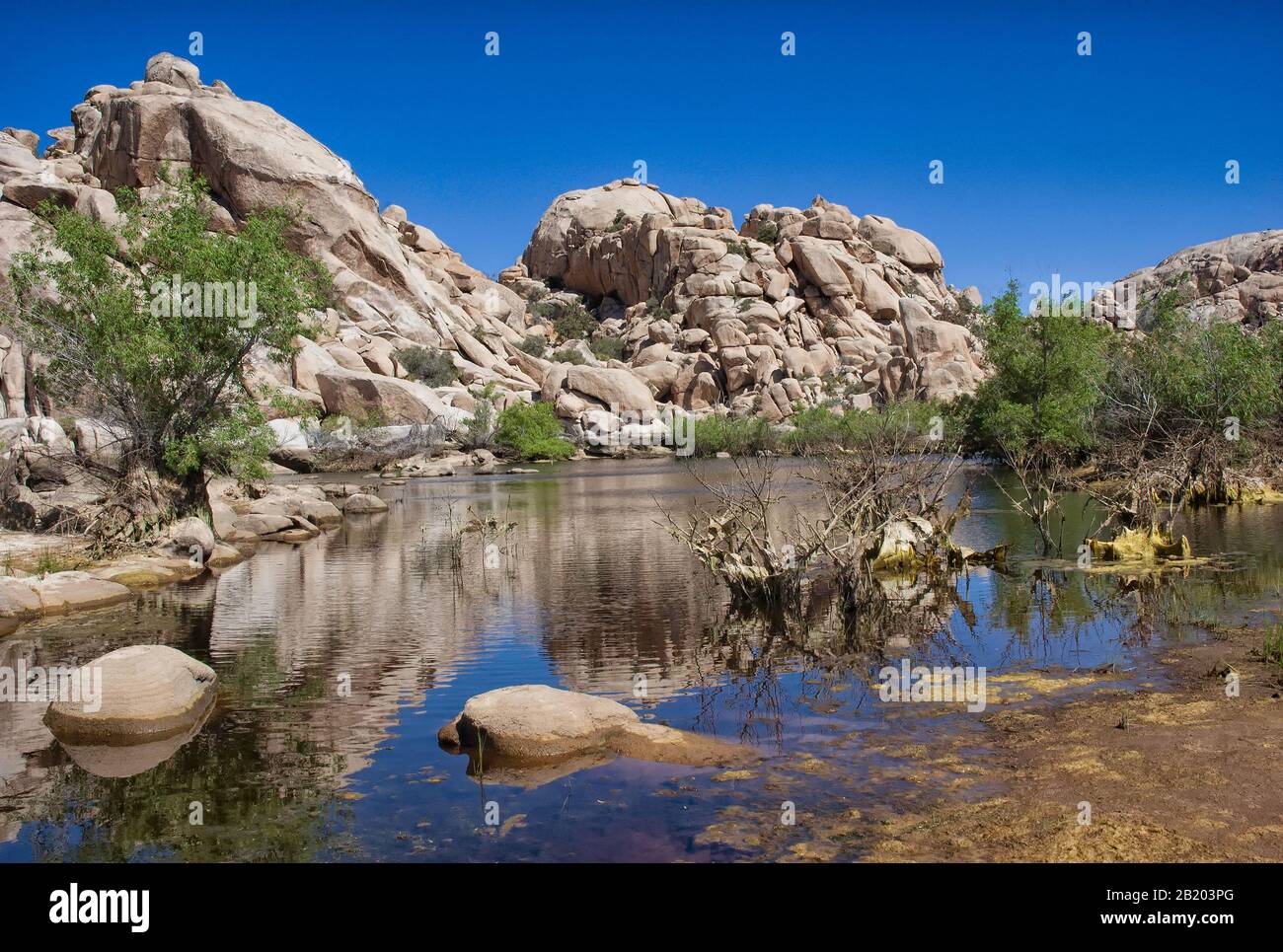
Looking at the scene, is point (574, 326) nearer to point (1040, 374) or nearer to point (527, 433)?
point (527, 433)

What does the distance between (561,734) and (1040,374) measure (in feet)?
132

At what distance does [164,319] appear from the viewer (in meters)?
22.7

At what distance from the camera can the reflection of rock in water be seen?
9.16 metres

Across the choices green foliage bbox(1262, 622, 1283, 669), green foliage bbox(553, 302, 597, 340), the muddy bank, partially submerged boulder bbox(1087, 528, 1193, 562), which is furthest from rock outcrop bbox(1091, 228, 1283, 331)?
the muddy bank

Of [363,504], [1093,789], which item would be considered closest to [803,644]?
[1093,789]

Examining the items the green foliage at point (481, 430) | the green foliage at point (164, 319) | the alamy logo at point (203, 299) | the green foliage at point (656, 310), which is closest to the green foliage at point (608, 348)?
the green foliage at point (656, 310)

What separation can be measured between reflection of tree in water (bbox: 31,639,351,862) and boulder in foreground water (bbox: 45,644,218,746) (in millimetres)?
478

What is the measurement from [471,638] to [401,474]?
43.2 m

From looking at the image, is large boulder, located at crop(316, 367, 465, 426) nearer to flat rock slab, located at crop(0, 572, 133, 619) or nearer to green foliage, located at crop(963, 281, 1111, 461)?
green foliage, located at crop(963, 281, 1111, 461)

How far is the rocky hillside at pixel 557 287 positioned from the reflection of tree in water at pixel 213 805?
45333 mm

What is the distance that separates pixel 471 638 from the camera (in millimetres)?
14609

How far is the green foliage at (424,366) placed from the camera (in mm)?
75500

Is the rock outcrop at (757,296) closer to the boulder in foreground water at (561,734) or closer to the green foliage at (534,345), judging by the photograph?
the green foliage at (534,345)
